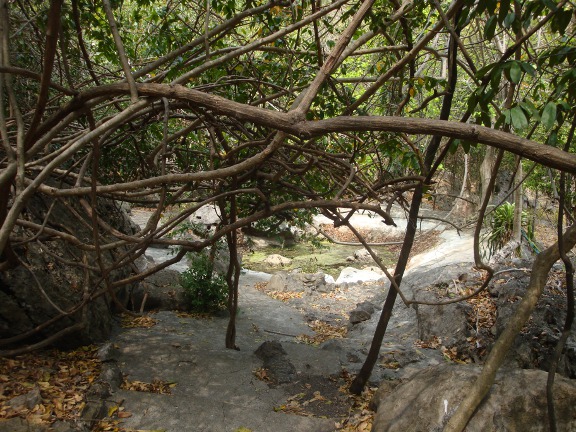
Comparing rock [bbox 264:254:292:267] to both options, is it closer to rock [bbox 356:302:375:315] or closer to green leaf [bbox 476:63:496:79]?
rock [bbox 356:302:375:315]

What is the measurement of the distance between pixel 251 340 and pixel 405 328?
2.57 meters

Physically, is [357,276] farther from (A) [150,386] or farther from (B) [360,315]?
(A) [150,386]

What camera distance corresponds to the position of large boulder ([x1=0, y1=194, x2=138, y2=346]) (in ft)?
14.4

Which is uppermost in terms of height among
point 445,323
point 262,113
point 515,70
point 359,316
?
point 515,70

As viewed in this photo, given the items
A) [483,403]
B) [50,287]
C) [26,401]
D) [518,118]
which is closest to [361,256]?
[50,287]

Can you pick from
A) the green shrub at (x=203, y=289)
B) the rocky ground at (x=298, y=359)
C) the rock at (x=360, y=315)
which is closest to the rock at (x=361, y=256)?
the rocky ground at (x=298, y=359)

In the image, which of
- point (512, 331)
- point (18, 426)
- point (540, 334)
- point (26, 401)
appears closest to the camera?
point (512, 331)

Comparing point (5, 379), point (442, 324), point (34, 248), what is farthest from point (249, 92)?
point (442, 324)

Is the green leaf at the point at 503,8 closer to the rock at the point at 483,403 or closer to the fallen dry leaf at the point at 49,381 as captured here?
the rock at the point at 483,403

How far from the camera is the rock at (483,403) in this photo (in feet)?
9.55

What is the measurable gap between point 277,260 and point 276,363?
8807 millimetres

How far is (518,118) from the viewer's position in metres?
2.01

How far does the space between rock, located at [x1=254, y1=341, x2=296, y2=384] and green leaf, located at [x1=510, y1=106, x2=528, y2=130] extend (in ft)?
13.0

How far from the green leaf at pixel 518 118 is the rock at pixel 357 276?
33.0 ft
